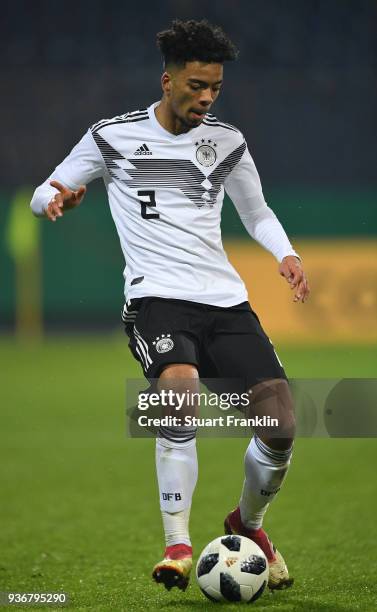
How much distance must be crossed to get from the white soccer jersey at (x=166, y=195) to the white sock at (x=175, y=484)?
527mm

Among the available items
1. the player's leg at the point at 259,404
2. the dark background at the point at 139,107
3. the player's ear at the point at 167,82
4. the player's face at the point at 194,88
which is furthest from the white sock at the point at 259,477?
the dark background at the point at 139,107

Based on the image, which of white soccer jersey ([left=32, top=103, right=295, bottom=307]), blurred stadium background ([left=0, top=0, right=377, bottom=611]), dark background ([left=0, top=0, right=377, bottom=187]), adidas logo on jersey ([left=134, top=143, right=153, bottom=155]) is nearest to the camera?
white soccer jersey ([left=32, top=103, right=295, bottom=307])

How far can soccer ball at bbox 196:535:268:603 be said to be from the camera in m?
4.04

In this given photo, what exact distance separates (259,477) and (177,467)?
0.37 meters

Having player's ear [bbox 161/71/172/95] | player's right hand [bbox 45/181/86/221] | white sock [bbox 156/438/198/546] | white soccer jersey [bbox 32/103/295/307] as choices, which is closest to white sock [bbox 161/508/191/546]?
white sock [bbox 156/438/198/546]

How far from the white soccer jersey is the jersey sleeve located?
0.03m

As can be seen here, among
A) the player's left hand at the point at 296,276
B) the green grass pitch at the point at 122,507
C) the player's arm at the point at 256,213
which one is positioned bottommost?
the green grass pitch at the point at 122,507

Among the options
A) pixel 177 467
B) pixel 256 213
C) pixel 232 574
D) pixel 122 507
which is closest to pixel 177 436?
pixel 177 467

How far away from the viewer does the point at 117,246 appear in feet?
56.2

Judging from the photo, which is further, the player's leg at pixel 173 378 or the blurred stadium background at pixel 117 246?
the blurred stadium background at pixel 117 246

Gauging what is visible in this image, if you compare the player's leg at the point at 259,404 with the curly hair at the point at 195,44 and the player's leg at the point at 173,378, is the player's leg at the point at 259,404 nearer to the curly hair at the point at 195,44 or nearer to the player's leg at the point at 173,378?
the player's leg at the point at 173,378

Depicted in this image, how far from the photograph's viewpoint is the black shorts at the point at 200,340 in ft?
13.5

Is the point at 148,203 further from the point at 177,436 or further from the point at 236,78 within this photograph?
the point at 236,78

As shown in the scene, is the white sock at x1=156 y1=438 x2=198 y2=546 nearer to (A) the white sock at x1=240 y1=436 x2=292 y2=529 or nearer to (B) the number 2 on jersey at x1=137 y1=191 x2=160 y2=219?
(A) the white sock at x1=240 y1=436 x2=292 y2=529
